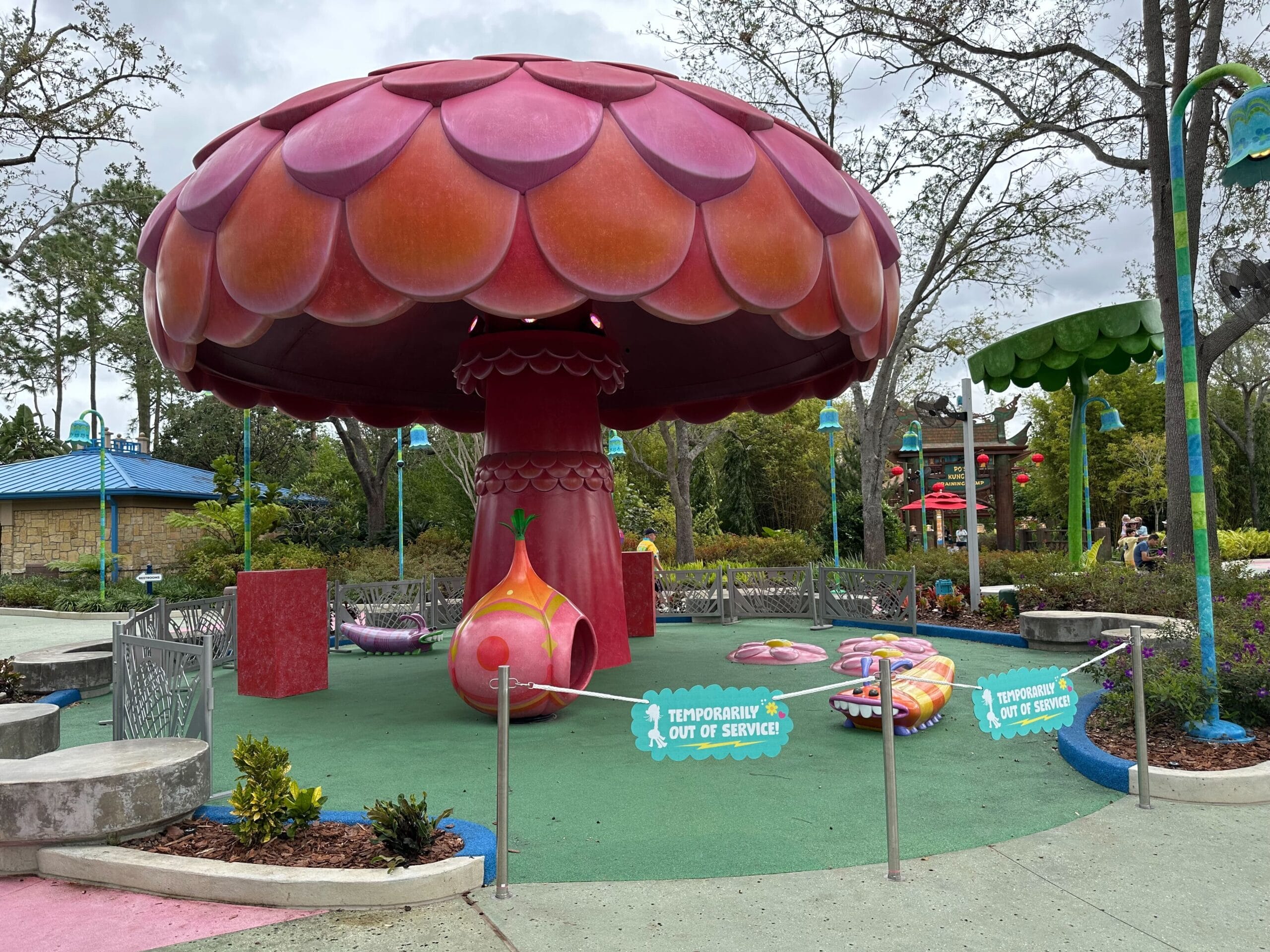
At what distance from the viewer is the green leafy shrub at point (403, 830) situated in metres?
4.11

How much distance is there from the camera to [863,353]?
7887mm

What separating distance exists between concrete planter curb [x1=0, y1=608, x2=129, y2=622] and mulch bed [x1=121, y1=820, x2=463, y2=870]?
17231 millimetres

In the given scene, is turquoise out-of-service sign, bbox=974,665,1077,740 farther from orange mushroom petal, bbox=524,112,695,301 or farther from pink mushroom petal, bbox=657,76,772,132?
pink mushroom petal, bbox=657,76,772,132

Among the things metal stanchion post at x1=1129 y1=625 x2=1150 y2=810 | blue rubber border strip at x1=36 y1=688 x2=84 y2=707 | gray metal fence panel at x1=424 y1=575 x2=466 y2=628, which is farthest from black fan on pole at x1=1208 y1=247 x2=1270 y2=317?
blue rubber border strip at x1=36 y1=688 x2=84 y2=707

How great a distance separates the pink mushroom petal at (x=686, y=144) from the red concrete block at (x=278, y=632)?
5.86m

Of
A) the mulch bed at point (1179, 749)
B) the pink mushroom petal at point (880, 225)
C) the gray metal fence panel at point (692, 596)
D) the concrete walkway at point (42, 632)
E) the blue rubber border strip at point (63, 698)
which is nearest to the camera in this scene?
the mulch bed at point (1179, 749)

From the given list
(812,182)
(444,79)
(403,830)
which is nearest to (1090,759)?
(403,830)

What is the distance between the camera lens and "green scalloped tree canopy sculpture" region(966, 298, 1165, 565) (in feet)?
50.2

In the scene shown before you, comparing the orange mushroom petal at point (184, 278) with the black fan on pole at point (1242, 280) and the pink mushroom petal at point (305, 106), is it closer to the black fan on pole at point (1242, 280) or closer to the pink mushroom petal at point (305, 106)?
the pink mushroom petal at point (305, 106)

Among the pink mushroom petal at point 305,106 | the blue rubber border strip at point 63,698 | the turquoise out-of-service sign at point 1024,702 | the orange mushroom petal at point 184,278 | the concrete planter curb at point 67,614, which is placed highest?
the pink mushroom petal at point 305,106

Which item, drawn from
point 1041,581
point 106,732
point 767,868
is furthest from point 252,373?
point 1041,581

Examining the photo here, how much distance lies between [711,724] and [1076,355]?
14363 millimetres

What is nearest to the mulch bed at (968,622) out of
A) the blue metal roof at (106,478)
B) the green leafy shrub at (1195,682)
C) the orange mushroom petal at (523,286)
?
the green leafy shrub at (1195,682)

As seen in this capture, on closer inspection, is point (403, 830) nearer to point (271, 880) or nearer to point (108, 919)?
point (271, 880)
